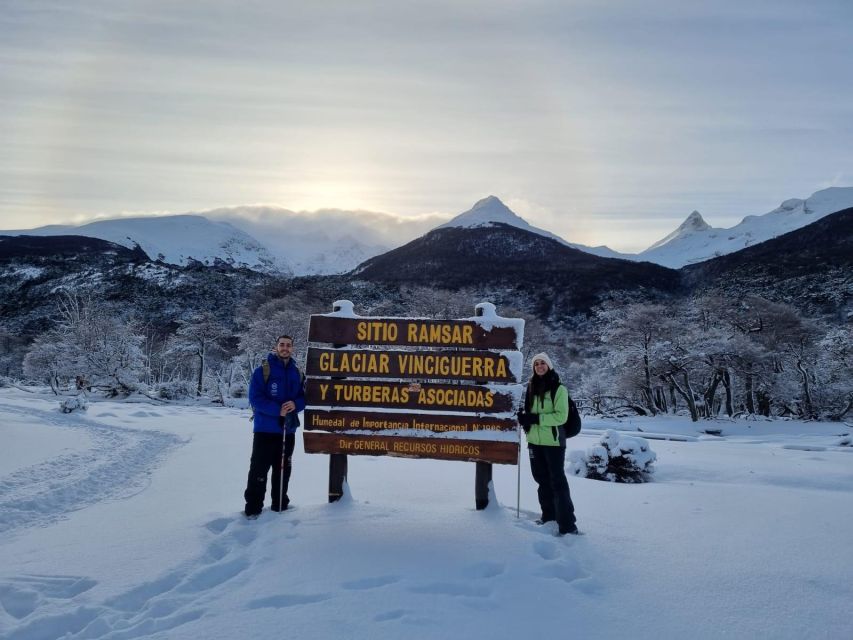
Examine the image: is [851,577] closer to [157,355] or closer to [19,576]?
[19,576]

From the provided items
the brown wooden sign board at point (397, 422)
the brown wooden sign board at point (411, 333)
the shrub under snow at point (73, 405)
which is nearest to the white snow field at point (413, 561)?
the brown wooden sign board at point (397, 422)

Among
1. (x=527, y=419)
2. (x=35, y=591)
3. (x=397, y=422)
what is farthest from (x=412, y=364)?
(x=35, y=591)

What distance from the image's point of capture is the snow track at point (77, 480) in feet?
19.4

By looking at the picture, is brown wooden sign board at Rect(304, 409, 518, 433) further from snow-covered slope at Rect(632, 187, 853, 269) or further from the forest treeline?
snow-covered slope at Rect(632, 187, 853, 269)

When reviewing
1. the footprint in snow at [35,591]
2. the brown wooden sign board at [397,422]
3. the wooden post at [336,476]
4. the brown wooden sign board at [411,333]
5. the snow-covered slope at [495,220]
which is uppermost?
the snow-covered slope at [495,220]

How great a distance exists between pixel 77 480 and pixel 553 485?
253 inches

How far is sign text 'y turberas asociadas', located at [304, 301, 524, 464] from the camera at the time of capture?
5586 mm

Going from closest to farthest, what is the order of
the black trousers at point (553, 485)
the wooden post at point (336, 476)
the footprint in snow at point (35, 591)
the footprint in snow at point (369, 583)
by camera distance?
the footprint in snow at point (35, 591), the footprint in snow at point (369, 583), the black trousers at point (553, 485), the wooden post at point (336, 476)

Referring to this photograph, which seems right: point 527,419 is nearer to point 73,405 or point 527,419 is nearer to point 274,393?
point 274,393

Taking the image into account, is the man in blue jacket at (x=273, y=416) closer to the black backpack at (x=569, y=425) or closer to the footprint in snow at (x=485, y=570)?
the footprint in snow at (x=485, y=570)

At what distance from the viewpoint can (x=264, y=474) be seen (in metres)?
5.46

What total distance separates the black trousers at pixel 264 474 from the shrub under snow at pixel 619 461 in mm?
4918

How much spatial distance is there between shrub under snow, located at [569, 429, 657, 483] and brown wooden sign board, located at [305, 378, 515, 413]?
3.58 m

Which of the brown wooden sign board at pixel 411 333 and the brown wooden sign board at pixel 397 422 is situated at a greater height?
the brown wooden sign board at pixel 411 333
